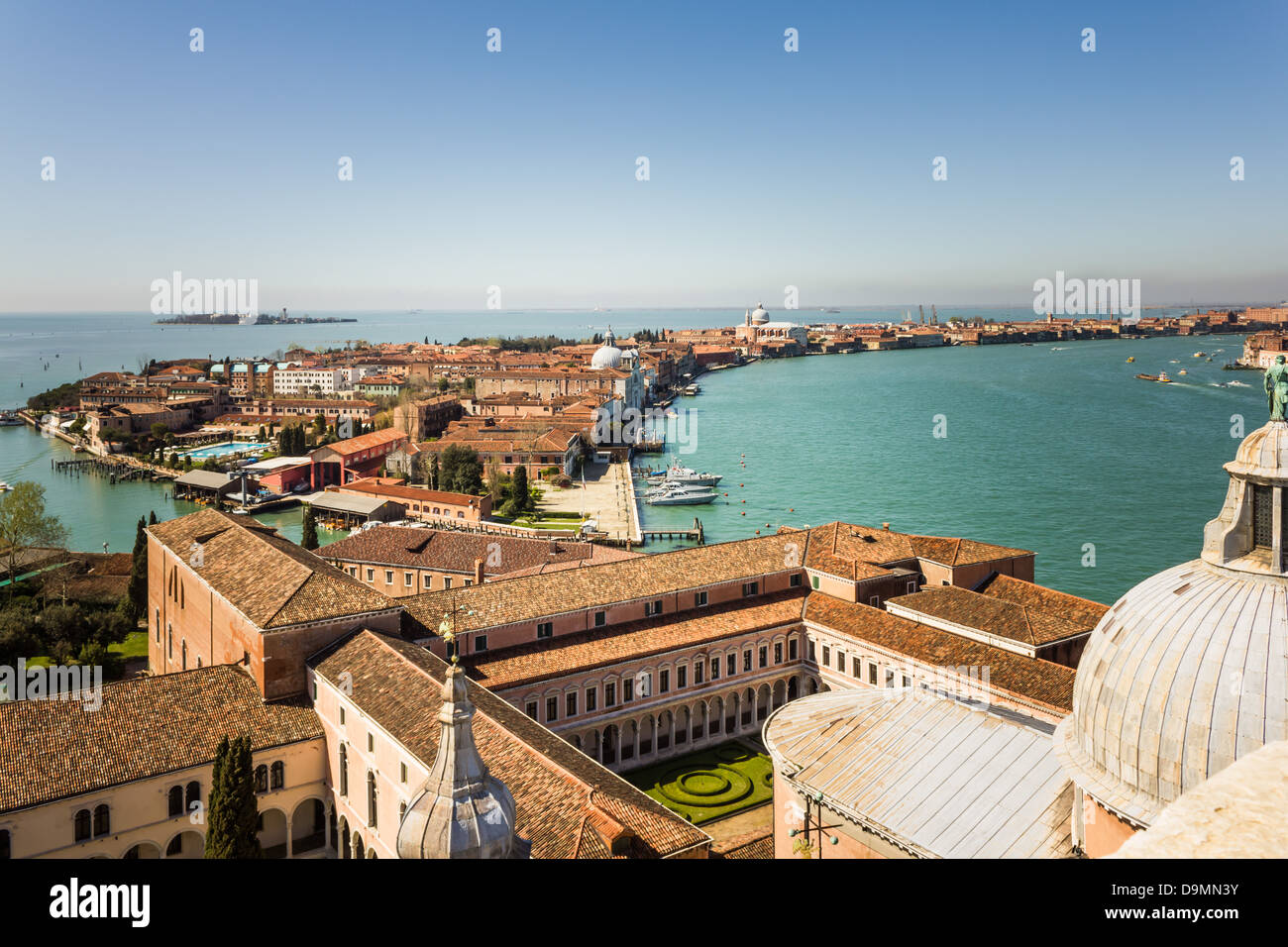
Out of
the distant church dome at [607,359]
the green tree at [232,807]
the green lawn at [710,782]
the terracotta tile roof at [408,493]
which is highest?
the distant church dome at [607,359]

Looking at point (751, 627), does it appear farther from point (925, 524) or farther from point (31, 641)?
point (925, 524)

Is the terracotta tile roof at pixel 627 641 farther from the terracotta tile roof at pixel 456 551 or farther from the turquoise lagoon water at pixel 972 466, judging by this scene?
the turquoise lagoon water at pixel 972 466

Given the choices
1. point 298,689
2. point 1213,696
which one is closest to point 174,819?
point 298,689

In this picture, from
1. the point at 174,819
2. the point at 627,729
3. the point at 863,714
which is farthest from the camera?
the point at 627,729

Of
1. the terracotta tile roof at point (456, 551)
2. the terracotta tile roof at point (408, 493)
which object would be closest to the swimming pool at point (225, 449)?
the terracotta tile roof at point (408, 493)

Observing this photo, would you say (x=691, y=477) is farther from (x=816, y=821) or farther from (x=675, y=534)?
(x=816, y=821)

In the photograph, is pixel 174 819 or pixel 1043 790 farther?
pixel 174 819

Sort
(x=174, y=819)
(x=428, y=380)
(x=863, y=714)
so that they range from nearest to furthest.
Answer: (x=863, y=714) < (x=174, y=819) < (x=428, y=380)
